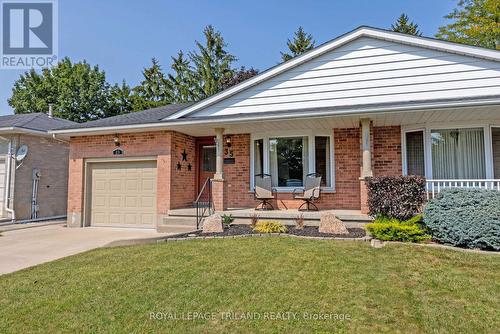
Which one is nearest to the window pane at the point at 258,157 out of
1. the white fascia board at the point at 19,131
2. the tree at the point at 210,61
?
the white fascia board at the point at 19,131

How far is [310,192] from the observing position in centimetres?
876

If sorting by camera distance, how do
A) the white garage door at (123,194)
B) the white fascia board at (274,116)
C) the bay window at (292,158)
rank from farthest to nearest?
the white garage door at (123,194)
the bay window at (292,158)
the white fascia board at (274,116)

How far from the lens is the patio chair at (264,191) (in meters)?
8.99

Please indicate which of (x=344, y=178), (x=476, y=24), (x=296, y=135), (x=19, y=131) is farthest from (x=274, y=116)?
(x=476, y=24)

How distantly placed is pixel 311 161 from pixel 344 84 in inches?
92.7

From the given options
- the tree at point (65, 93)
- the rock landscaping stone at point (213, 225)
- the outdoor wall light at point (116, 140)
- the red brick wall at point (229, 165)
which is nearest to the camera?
the rock landscaping stone at point (213, 225)

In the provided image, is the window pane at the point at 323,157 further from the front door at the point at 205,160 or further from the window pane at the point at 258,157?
the front door at the point at 205,160

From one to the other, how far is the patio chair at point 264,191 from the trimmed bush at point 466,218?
159 inches

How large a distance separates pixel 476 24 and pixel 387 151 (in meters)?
18.0

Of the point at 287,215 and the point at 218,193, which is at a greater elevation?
the point at 218,193

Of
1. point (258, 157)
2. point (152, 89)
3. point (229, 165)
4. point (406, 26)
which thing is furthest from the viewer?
point (152, 89)

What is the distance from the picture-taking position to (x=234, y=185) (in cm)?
1012

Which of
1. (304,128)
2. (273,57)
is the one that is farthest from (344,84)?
(273,57)

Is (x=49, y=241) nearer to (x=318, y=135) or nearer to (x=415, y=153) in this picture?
(x=318, y=135)
